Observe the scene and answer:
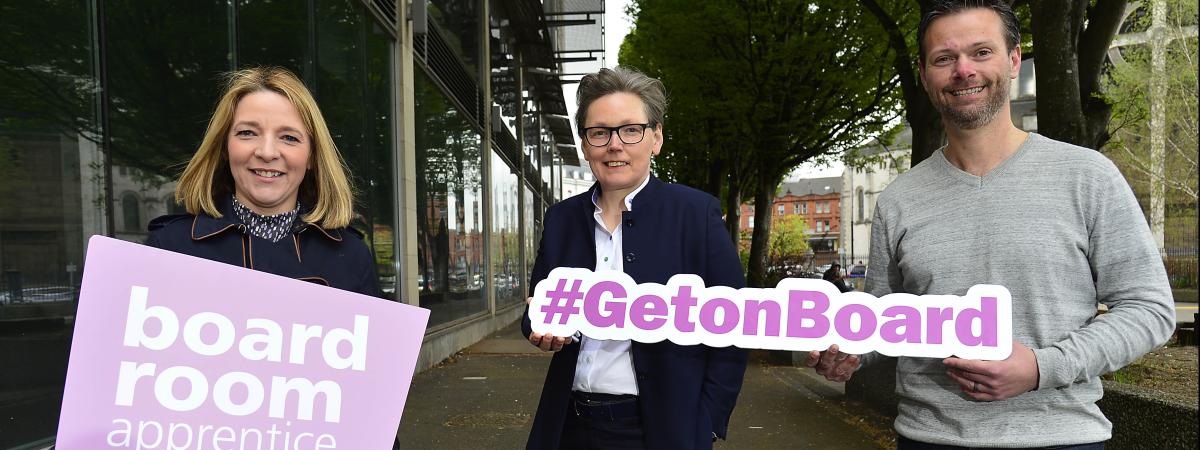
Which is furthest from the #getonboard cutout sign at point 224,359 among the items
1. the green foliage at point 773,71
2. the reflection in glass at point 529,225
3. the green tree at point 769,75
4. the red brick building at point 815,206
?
the red brick building at point 815,206

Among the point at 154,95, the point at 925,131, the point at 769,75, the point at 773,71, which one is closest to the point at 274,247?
the point at 154,95

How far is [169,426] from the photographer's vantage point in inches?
80.6

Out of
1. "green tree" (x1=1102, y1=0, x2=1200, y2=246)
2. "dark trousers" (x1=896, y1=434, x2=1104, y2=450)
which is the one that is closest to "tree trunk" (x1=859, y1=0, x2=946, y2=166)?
"dark trousers" (x1=896, y1=434, x2=1104, y2=450)

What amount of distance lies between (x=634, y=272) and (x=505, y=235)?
1926 centimetres

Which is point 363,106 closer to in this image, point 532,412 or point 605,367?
point 532,412

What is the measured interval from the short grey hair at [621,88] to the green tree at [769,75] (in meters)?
13.6

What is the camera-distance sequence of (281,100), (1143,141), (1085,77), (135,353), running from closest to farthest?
(135,353)
(281,100)
(1085,77)
(1143,141)

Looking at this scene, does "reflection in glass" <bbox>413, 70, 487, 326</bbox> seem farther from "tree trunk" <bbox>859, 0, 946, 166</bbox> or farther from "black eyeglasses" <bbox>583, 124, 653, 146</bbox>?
"black eyeglasses" <bbox>583, 124, 653, 146</bbox>

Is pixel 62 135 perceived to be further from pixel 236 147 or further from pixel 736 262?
pixel 736 262

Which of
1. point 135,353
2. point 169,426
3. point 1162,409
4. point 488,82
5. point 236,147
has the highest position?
point 488,82

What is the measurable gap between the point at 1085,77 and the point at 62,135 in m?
8.98

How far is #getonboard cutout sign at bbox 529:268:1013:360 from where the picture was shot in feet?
7.22

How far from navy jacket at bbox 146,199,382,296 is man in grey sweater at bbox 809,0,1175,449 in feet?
5.02

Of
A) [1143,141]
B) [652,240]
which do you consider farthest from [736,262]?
[1143,141]
